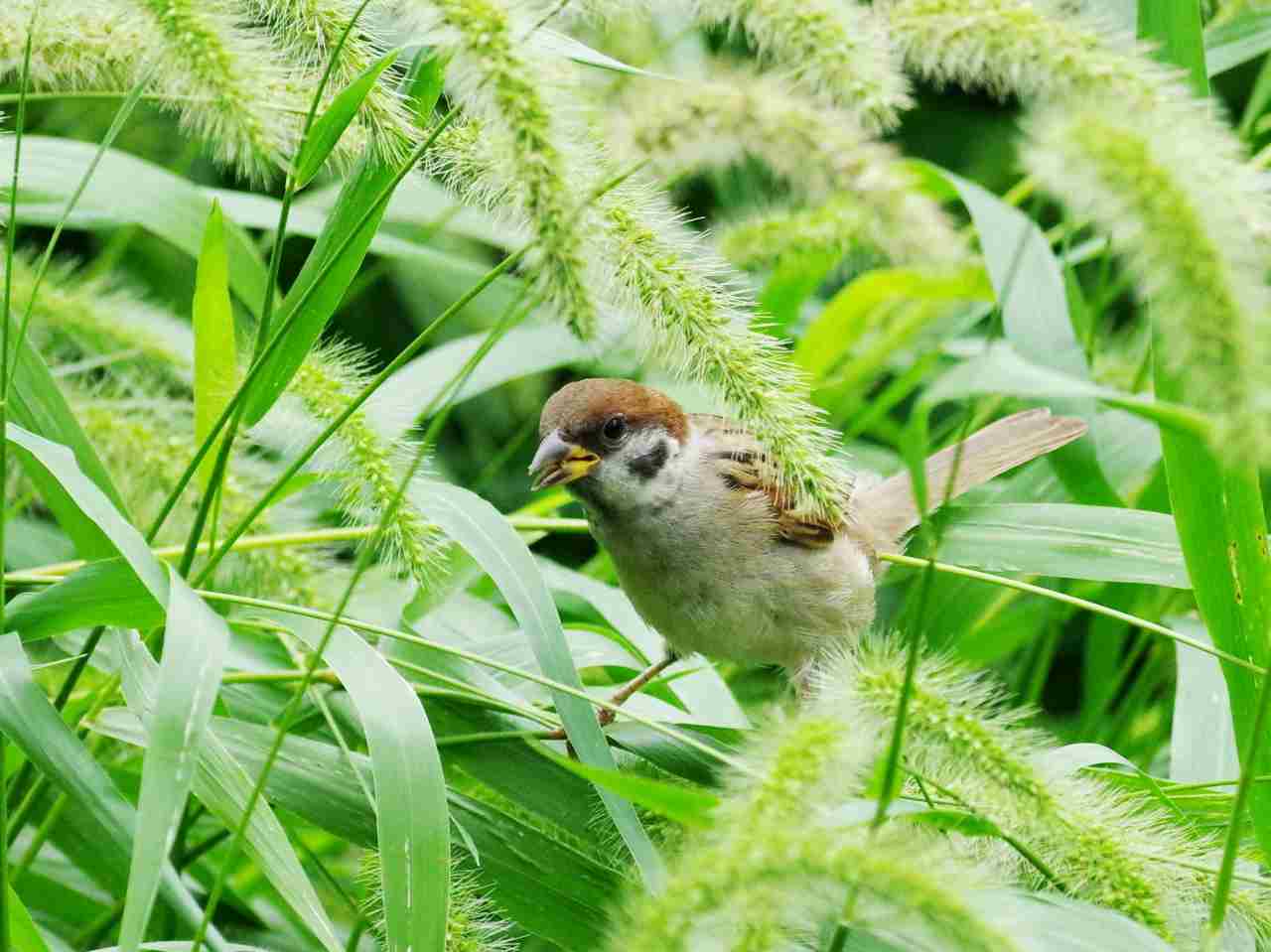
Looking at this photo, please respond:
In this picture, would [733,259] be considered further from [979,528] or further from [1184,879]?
[1184,879]

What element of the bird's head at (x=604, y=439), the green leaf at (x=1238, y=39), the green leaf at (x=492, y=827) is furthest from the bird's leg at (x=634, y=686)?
the green leaf at (x=1238, y=39)

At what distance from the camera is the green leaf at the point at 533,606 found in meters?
1.73

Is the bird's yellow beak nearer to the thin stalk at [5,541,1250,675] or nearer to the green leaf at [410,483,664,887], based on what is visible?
the thin stalk at [5,541,1250,675]

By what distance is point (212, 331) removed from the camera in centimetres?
212

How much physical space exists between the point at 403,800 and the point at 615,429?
1085 millimetres

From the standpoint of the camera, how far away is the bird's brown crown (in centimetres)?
256

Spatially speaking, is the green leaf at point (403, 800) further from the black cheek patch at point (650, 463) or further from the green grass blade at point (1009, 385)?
the black cheek patch at point (650, 463)

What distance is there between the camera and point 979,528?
2355 mm

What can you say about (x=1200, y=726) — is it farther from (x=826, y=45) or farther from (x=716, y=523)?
(x=826, y=45)

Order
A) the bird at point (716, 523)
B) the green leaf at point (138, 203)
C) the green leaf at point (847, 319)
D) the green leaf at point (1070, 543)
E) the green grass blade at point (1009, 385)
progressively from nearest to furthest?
the green grass blade at point (1009, 385)
the green leaf at point (1070, 543)
the green leaf at point (138, 203)
the bird at point (716, 523)
the green leaf at point (847, 319)

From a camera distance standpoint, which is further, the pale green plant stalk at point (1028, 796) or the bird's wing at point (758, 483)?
the bird's wing at point (758, 483)

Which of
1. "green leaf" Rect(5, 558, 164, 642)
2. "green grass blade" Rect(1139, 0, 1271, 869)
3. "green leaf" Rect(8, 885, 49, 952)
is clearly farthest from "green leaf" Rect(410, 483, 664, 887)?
"green grass blade" Rect(1139, 0, 1271, 869)

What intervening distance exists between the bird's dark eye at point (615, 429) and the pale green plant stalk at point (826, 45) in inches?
34.1

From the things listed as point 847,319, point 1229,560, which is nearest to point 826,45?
point 1229,560
